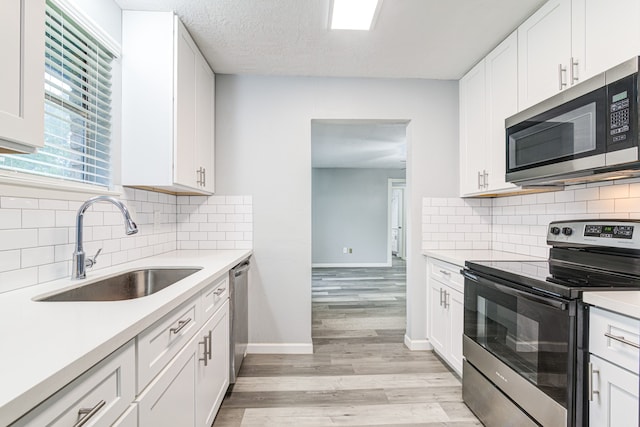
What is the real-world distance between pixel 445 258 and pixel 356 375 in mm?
1087

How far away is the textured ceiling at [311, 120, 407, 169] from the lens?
168 inches

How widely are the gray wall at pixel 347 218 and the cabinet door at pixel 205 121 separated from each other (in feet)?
15.7

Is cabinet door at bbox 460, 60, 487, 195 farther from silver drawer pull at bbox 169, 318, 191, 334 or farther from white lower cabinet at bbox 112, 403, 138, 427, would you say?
white lower cabinet at bbox 112, 403, 138, 427

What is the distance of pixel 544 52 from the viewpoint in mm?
1830

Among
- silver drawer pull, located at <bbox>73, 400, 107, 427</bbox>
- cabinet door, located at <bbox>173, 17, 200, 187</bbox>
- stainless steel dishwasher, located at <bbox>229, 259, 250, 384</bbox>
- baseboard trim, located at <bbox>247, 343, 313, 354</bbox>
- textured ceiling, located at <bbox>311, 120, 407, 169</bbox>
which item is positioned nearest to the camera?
silver drawer pull, located at <bbox>73, 400, 107, 427</bbox>

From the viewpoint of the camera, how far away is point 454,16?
195 centimetres

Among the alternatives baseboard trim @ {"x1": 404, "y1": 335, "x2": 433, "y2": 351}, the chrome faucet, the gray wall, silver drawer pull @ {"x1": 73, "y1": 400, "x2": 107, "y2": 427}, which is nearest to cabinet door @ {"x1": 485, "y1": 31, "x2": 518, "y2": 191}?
baseboard trim @ {"x1": 404, "y1": 335, "x2": 433, "y2": 351}

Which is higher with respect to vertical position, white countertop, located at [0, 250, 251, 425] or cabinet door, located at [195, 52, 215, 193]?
cabinet door, located at [195, 52, 215, 193]

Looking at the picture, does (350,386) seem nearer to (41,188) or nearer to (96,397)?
(96,397)

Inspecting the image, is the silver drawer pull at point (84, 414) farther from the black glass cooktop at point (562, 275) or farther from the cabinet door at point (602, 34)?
the cabinet door at point (602, 34)

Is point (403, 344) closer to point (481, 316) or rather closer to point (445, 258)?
point (445, 258)

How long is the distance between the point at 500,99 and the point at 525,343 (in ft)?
5.28

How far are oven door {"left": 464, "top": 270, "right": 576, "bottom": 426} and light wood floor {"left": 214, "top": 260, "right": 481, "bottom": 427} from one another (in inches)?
16.9

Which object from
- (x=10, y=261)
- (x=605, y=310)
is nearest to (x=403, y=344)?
(x=605, y=310)
